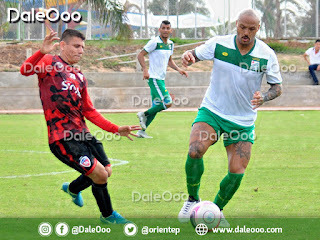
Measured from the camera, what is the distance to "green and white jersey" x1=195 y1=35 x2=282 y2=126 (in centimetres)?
699

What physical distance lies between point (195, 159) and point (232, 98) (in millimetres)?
794

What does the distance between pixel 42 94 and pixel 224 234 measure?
2.30 m

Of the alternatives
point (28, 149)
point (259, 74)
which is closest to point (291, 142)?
point (28, 149)

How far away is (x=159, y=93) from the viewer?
1485 cm

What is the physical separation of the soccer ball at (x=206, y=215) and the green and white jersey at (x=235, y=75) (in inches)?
41.9

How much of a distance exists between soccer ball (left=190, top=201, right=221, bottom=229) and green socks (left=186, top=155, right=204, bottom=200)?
0.49 metres

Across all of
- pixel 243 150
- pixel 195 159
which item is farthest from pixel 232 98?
pixel 195 159

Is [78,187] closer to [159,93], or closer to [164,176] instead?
[164,176]

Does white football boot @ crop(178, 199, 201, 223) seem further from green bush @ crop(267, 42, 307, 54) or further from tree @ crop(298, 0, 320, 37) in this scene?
green bush @ crop(267, 42, 307, 54)
